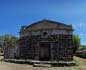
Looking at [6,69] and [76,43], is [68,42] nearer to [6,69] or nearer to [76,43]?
[6,69]

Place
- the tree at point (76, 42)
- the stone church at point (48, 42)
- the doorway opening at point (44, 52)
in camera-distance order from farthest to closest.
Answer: the tree at point (76, 42) → the doorway opening at point (44, 52) → the stone church at point (48, 42)

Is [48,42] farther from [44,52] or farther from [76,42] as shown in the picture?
Answer: [76,42]

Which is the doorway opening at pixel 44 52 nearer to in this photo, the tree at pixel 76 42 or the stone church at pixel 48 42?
the stone church at pixel 48 42

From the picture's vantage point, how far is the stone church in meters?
25.7

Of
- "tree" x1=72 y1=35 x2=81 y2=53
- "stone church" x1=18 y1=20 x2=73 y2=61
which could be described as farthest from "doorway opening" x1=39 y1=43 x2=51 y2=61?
"tree" x1=72 y1=35 x2=81 y2=53

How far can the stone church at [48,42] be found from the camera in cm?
2573

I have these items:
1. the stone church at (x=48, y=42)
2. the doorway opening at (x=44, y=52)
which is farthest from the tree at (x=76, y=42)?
the doorway opening at (x=44, y=52)

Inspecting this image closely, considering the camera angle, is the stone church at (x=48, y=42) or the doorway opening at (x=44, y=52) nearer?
the stone church at (x=48, y=42)

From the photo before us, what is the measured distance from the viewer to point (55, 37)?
26094 millimetres

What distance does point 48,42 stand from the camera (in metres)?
26.2

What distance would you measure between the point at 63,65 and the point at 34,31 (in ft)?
21.7

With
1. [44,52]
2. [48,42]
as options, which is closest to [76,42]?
[44,52]

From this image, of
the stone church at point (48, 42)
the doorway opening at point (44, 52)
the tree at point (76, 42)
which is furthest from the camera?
the tree at point (76, 42)

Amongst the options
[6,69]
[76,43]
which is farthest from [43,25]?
[76,43]
